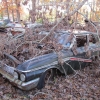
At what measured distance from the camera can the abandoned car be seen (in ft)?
12.8

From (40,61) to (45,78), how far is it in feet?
2.02

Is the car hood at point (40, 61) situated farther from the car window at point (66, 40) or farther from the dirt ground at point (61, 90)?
the dirt ground at point (61, 90)

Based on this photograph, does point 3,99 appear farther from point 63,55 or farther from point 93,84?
point 93,84

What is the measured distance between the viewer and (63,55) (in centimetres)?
466

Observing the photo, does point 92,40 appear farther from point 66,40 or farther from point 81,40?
point 66,40

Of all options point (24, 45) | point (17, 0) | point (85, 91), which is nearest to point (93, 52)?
point (85, 91)

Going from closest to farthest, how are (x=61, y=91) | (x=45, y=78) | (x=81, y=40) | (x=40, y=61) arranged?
(x=40, y=61), (x=61, y=91), (x=45, y=78), (x=81, y=40)

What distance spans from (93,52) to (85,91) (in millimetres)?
1898

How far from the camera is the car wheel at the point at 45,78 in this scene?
412 centimetres

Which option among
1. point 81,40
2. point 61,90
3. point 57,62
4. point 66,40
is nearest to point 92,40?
point 81,40

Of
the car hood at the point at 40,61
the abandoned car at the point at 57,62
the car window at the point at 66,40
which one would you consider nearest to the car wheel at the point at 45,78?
the abandoned car at the point at 57,62

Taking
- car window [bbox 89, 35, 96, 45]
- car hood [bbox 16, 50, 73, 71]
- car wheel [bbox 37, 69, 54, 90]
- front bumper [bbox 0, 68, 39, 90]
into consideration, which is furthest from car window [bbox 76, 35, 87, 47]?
front bumper [bbox 0, 68, 39, 90]

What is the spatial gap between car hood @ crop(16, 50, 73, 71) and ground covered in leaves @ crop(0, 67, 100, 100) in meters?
0.69

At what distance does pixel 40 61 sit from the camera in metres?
4.16
